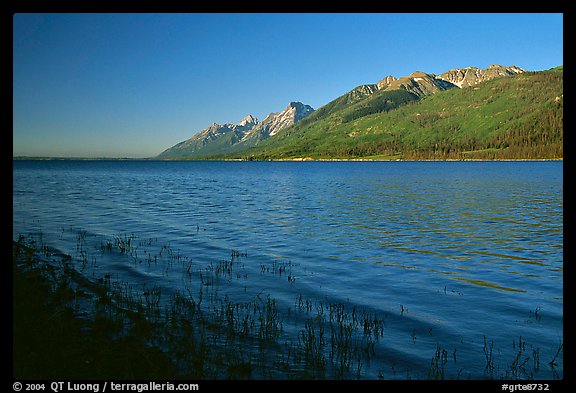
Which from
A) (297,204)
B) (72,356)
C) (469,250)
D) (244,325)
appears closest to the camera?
(72,356)

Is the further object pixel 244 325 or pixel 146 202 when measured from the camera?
pixel 146 202

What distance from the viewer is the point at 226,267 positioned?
86.1 feet

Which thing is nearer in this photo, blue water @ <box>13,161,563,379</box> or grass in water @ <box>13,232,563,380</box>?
grass in water @ <box>13,232,563,380</box>

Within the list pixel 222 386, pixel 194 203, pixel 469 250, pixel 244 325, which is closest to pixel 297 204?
pixel 194 203

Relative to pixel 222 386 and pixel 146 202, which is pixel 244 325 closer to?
pixel 222 386

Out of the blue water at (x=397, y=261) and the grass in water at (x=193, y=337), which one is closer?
the grass in water at (x=193, y=337)

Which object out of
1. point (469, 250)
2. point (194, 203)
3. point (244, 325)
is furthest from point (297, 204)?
point (244, 325)

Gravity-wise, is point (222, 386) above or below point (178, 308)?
above

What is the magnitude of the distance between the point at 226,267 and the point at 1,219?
1974cm

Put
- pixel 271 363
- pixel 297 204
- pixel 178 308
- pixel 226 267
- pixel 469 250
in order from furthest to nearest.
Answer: pixel 297 204 < pixel 469 250 < pixel 226 267 < pixel 178 308 < pixel 271 363

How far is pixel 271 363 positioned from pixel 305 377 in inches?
49.2

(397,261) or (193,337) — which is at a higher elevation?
(193,337)

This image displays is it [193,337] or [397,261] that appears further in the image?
[397,261]
